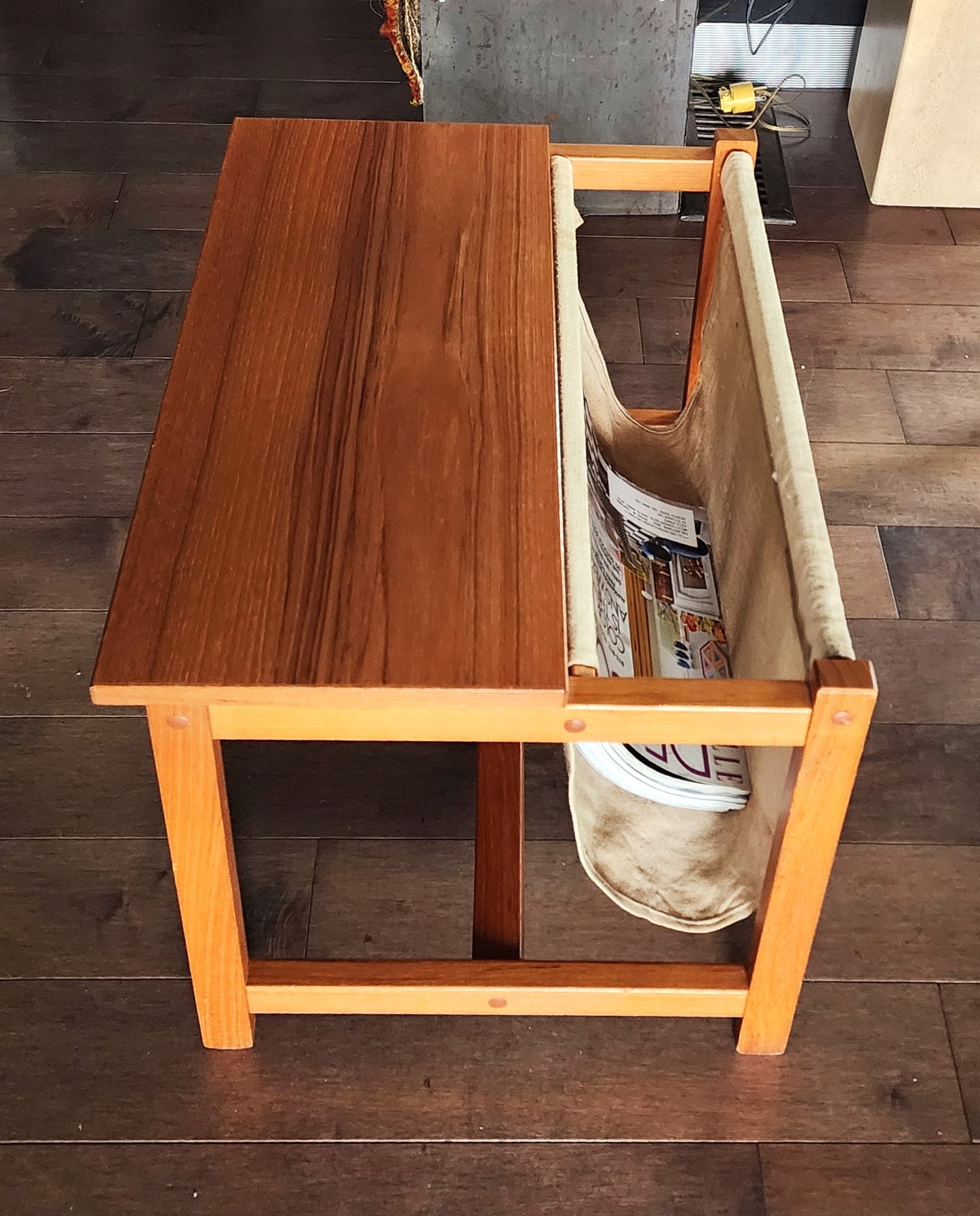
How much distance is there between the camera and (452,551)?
0.99 metres

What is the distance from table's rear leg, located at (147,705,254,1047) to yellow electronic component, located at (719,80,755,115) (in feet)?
6.83

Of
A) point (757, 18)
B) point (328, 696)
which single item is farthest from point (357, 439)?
point (757, 18)

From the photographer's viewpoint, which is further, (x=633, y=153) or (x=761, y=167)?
(x=761, y=167)

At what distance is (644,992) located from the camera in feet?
3.95

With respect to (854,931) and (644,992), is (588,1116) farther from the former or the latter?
(854,931)

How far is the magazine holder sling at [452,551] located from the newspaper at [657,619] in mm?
41

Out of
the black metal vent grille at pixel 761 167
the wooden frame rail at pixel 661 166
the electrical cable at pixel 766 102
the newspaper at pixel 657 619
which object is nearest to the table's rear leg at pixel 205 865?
the newspaper at pixel 657 619

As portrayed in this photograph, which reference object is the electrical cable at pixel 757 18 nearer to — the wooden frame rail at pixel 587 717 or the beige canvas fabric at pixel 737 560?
the beige canvas fabric at pixel 737 560

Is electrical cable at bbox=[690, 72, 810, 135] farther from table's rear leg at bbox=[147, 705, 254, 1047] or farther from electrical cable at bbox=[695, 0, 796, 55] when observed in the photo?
table's rear leg at bbox=[147, 705, 254, 1047]

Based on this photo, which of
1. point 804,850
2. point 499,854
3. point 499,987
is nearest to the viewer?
point 804,850

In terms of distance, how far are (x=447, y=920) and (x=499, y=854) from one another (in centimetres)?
13

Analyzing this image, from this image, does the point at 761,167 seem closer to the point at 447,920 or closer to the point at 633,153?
the point at 633,153

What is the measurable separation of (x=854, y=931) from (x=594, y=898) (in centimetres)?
27

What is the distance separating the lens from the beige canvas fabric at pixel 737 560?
1.05 metres
